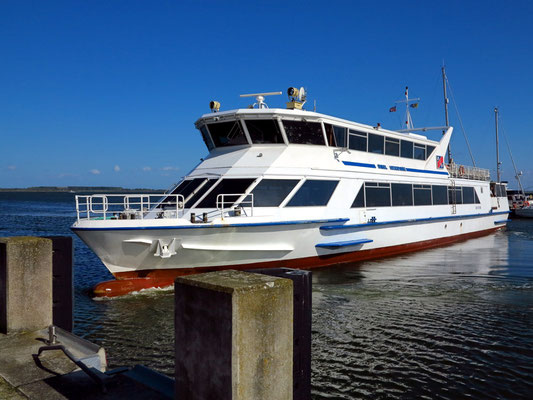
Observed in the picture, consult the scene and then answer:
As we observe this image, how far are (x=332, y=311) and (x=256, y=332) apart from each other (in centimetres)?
660

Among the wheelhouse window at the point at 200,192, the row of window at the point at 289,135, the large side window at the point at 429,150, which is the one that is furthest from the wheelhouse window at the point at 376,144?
the wheelhouse window at the point at 200,192

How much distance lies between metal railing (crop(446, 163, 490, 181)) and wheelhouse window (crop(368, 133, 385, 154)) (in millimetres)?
6080

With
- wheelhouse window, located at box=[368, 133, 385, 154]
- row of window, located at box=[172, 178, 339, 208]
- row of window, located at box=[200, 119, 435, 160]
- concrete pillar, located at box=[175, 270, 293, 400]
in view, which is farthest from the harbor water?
wheelhouse window, located at box=[368, 133, 385, 154]

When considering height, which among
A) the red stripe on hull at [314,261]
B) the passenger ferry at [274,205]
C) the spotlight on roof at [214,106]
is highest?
the spotlight on roof at [214,106]

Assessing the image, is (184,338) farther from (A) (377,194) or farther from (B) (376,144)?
(B) (376,144)

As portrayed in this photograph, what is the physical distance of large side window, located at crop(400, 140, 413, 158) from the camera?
652 inches

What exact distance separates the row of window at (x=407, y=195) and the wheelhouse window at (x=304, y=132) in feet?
7.47

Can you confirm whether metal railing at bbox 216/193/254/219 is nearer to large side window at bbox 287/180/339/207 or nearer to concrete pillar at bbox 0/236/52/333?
large side window at bbox 287/180/339/207

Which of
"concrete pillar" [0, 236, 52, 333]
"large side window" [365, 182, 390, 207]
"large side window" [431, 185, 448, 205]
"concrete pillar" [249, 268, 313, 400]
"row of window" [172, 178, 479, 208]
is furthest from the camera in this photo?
"large side window" [431, 185, 448, 205]

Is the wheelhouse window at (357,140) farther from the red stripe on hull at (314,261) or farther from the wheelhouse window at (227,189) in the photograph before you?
the wheelhouse window at (227,189)

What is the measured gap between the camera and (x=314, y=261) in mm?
12734

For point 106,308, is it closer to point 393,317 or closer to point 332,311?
point 332,311

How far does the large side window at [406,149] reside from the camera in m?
16.6

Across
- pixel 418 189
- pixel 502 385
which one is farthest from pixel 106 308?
pixel 418 189
